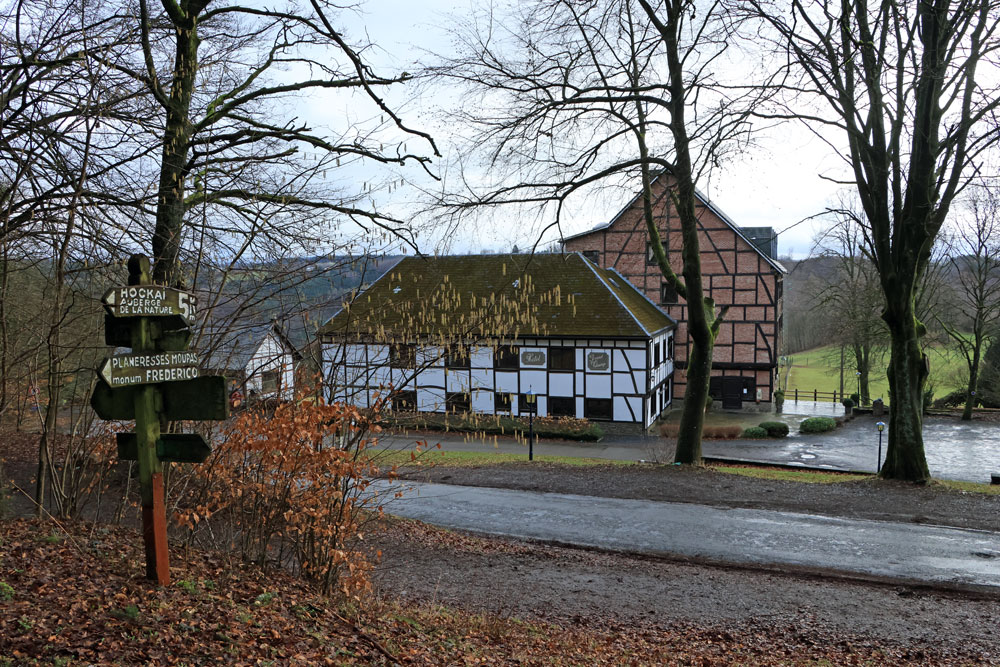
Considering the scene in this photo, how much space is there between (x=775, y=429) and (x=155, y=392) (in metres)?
27.9

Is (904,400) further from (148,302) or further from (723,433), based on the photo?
(148,302)

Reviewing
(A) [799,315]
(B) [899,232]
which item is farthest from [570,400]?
(A) [799,315]

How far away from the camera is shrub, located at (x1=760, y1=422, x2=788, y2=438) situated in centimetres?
2933

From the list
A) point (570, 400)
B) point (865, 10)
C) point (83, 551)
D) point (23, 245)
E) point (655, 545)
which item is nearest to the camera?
point (83, 551)

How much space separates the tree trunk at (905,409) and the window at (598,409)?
48.4 feet

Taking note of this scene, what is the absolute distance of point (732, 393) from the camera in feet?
116

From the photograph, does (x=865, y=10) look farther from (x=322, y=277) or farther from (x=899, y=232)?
(x=322, y=277)

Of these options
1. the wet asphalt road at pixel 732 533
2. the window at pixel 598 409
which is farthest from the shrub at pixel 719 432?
the wet asphalt road at pixel 732 533

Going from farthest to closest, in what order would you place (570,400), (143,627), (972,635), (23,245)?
(570,400) → (972,635) → (23,245) → (143,627)

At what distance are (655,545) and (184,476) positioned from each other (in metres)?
6.96

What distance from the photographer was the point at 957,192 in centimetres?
1413

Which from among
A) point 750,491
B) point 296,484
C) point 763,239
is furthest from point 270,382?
point 763,239

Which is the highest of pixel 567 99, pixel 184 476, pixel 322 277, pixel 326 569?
pixel 567 99

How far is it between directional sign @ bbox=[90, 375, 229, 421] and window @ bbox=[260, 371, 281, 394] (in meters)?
1.38
